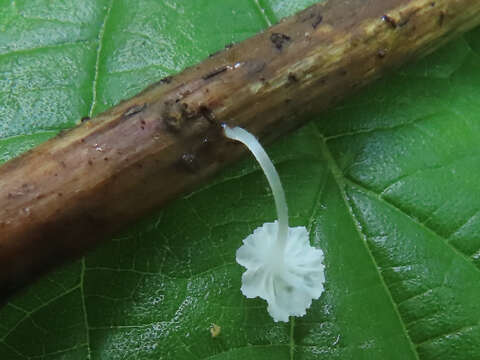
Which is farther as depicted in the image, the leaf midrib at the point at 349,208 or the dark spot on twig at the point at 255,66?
the leaf midrib at the point at 349,208

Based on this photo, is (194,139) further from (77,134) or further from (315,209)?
(315,209)

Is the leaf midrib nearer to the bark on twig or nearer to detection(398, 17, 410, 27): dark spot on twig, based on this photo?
the bark on twig

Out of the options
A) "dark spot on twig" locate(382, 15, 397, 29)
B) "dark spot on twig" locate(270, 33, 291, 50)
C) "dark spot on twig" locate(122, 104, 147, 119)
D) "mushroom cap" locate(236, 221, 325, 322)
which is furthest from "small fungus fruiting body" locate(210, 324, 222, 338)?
"dark spot on twig" locate(382, 15, 397, 29)

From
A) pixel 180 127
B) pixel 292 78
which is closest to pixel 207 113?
pixel 180 127

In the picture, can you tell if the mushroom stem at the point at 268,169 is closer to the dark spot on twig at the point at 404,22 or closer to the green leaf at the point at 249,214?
the green leaf at the point at 249,214

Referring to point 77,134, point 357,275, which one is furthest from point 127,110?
point 357,275

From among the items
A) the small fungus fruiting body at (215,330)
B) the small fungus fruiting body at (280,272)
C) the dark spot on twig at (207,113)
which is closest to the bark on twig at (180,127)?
the dark spot on twig at (207,113)
